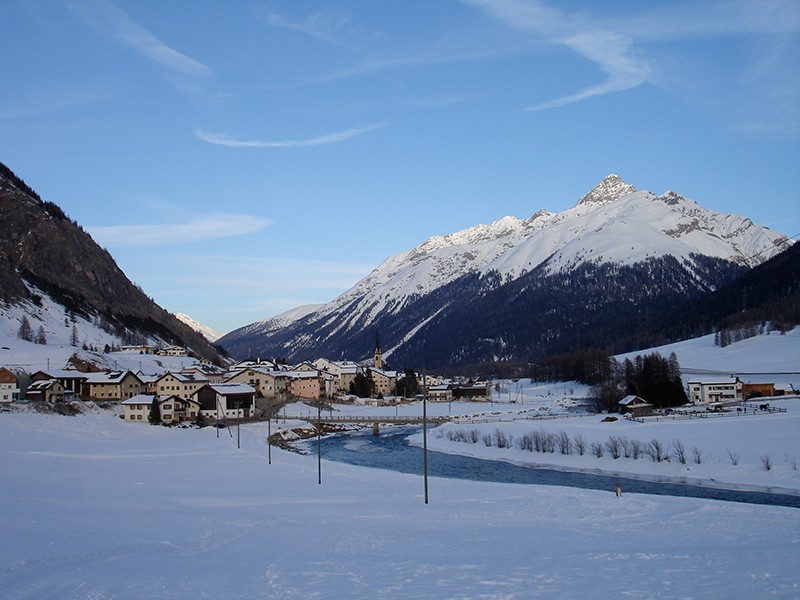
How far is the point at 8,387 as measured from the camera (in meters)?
76.0

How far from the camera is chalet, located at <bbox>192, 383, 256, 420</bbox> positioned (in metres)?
92.8

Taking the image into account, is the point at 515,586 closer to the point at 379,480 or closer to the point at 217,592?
the point at 217,592

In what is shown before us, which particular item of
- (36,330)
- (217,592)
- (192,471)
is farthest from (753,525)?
(36,330)

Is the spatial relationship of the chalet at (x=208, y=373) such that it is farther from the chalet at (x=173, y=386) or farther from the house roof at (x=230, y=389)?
the chalet at (x=173, y=386)

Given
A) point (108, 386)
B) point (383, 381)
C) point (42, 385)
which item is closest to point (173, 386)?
point (108, 386)

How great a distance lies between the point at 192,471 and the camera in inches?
1874

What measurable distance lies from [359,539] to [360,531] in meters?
1.91

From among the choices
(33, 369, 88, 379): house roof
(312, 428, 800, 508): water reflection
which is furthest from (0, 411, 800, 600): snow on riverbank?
(33, 369, 88, 379): house roof

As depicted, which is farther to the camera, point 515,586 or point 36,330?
point 36,330

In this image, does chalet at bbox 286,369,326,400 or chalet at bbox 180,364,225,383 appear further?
chalet at bbox 286,369,326,400

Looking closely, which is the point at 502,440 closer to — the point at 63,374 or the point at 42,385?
the point at 42,385

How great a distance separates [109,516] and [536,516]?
18.0 m

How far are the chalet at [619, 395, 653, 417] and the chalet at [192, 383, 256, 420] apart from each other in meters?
50.3

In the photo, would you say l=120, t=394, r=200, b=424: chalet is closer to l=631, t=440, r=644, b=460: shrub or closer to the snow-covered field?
the snow-covered field
